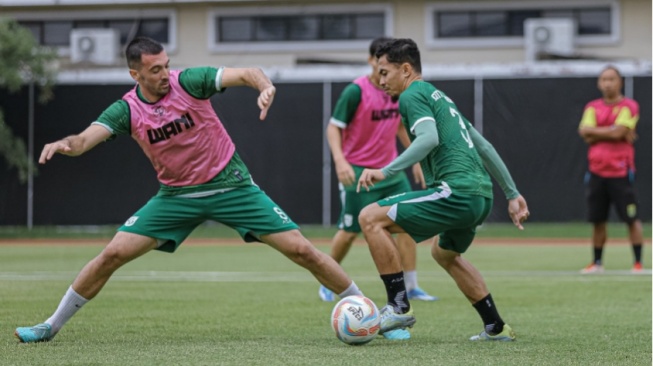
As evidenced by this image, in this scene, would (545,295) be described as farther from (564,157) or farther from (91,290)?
(564,157)

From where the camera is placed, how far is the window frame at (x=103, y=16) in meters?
35.9

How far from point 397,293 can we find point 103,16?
3015 centimetres

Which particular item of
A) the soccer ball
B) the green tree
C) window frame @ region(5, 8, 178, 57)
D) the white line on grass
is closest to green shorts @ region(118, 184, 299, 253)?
the soccer ball

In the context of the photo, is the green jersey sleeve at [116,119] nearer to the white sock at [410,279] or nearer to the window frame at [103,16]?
the white sock at [410,279]

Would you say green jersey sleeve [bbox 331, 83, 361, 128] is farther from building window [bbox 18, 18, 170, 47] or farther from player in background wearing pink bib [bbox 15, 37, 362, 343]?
building window [bbox 18, 18, 170, 47]

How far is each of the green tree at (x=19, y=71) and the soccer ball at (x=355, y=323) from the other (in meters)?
19.7

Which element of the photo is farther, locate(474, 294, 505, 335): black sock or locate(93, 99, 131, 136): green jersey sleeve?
locate(474, 294, 505, 335): black sock

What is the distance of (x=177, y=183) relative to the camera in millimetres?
8047

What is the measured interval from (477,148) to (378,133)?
3.53m

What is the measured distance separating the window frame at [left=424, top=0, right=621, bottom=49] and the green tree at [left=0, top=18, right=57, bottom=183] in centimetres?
1189

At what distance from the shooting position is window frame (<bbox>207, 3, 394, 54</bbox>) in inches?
1383

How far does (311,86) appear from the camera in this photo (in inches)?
1102

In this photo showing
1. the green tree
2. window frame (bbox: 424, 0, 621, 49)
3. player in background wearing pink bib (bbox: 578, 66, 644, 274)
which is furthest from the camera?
window frame (bbox: 424, 0, 621, 49)

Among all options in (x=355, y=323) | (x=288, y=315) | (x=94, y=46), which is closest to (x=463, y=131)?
(x=355, y=323)
